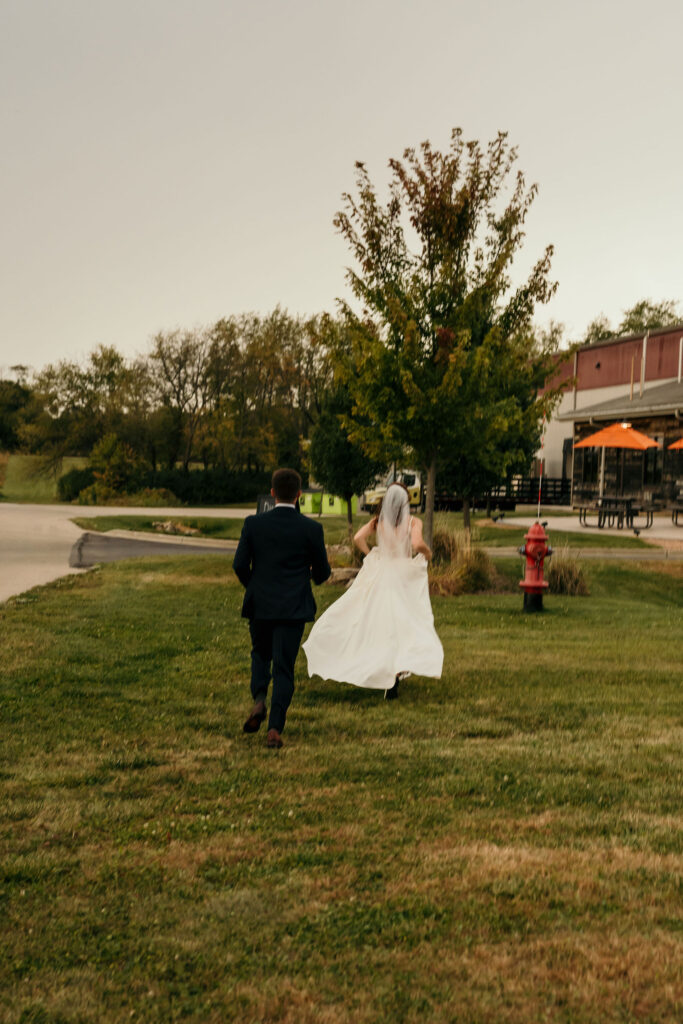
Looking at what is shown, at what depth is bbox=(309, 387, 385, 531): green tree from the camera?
23.6m

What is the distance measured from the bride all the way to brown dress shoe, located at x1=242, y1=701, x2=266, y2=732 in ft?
3.60

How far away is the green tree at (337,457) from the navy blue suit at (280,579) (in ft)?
56.0

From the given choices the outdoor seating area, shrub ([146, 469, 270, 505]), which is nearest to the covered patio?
the outdoor seating area

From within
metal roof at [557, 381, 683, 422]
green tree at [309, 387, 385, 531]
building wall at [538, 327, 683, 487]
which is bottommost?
green tree at [309, 387, 385, 531]

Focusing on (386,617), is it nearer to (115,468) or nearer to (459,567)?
(459,567)

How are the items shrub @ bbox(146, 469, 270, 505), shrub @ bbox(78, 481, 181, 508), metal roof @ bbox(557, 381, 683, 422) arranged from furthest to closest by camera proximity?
shrub @ bbox(146, 469, 270, 505) → shrub @ bbox(78, 481, 181, 508) → metal roof @ bbox(557, 381, 683, 422)

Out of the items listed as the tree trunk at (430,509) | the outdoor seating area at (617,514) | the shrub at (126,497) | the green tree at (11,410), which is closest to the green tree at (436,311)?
the tree trunk at (430,509)

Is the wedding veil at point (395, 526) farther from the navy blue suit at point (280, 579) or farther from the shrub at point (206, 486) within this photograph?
the shrub at point (206, 486)

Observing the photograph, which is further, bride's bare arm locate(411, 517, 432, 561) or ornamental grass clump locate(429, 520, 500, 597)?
ornamental grass clump locate(429, 520, 500, 597)

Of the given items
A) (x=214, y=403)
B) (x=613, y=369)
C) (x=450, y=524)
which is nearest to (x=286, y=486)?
(x=450, y=524)

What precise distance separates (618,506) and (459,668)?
922 inches

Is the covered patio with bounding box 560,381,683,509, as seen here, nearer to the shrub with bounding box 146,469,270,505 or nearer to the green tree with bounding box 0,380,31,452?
the shrub with bounding box 146,469,270,505

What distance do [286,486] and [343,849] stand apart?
2.58 meters

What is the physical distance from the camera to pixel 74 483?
2021 inches
